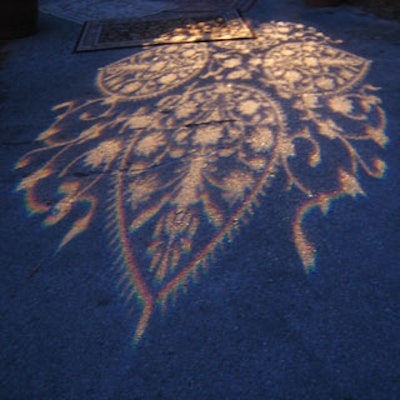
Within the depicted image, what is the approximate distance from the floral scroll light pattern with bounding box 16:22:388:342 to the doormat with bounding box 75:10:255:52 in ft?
3.04

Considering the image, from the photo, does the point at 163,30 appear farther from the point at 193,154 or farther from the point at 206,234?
the point at 206,234

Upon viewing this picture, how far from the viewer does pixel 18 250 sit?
2.26 metres

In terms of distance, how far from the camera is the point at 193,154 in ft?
9.64

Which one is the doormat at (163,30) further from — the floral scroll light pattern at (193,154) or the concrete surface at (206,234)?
the concrete surface at (206,234)

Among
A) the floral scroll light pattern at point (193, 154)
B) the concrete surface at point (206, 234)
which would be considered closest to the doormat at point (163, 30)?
the floral scroll light pattern at point (193, 154)

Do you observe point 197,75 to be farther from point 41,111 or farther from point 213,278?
point 213,278

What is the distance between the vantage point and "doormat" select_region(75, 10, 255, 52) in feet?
17.0

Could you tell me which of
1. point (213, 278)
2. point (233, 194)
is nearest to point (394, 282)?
point (213, 278)

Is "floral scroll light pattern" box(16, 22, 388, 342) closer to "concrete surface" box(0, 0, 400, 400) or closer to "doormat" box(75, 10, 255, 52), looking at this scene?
"concrete surface" box(0, 0, 400, 400)

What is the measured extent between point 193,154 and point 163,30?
3.44m

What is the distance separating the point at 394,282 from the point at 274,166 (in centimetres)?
115

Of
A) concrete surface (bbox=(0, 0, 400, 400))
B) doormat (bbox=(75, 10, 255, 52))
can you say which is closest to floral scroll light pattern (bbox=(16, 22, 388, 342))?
concrete surface (bbox=(0, 0, 400, 400))

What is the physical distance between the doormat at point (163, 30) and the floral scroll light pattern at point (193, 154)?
93 centimetres

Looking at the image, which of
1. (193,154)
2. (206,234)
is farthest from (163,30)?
(206,234)
